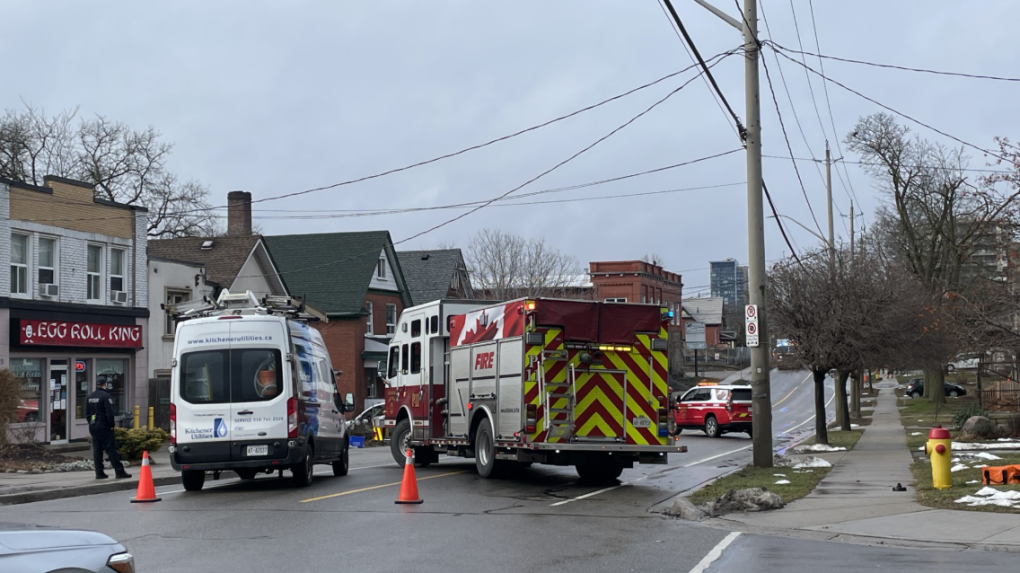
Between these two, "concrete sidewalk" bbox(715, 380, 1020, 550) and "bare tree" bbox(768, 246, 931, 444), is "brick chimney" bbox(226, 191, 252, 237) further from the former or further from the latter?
"concrete sidewalk" bbox(715, 380, 1020, 550)

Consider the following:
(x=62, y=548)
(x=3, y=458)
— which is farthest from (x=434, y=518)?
(x=3, y=458)

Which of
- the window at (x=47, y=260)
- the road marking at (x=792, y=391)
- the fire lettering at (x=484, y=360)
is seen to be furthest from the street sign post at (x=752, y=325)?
the road marking at (x=792, y=391)

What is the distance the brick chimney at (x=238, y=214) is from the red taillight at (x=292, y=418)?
33513 millimetres

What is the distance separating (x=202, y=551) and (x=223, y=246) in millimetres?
33937

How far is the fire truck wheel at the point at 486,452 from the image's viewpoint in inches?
703

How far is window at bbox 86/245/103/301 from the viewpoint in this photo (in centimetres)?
3141

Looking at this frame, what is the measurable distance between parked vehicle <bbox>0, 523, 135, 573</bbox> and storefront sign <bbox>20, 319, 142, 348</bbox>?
2455 centimetres

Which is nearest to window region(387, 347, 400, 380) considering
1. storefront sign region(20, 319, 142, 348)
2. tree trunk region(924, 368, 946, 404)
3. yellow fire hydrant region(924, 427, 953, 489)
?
yellow fire hydrant region(924, 427, 953, 489)

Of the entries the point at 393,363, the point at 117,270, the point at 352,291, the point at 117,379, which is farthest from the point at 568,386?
the point at 352,291

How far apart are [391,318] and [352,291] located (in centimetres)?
337

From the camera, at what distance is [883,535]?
11.0 metres

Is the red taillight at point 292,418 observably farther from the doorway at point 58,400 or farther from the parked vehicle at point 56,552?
the doorway at point 58,400

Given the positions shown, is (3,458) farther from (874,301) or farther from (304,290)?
(304,290)

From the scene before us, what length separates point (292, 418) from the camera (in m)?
16.3
